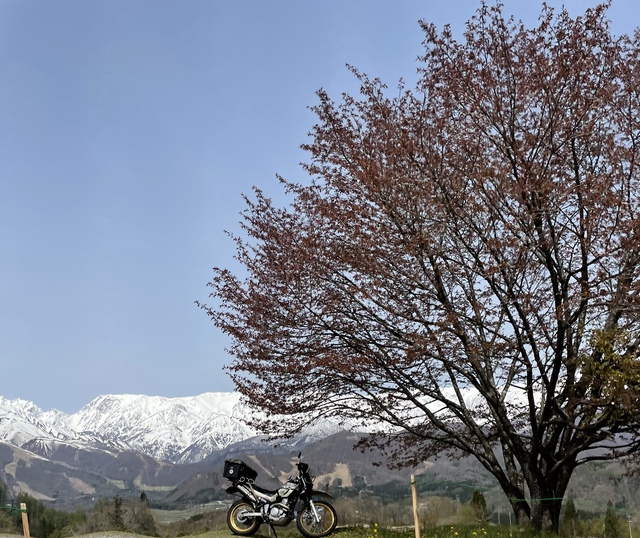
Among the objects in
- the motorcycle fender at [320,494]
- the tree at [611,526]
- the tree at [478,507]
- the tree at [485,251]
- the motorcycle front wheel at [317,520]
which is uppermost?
the tree at [485,251]

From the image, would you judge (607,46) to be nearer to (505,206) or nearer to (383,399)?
(505,206)

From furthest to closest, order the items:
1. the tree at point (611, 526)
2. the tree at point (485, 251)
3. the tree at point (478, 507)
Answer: the tree at point (611, 526)
the tree at point (478, 507)
the tree at point (485, 251)

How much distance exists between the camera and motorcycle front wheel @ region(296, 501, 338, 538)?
1323 centimetres

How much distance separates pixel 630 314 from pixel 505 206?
3.48 meters

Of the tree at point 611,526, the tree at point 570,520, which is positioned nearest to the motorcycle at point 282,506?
the tree at point 570,520

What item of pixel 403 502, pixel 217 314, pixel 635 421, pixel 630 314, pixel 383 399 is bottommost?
pixel 403 502

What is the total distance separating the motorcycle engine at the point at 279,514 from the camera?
1341cm

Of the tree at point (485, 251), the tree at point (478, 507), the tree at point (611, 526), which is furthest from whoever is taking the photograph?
the tree at point (611, 526)

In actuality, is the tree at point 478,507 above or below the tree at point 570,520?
above

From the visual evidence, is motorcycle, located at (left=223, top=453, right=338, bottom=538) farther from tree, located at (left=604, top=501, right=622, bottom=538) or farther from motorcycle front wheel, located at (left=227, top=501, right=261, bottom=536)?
tree, located at (left=604, top=501, right=622, bottom=538)

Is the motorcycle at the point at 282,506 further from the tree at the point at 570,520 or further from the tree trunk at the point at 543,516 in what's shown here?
the tree at the point at 570,520

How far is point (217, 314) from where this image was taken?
15602 mm

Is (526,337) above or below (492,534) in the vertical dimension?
above

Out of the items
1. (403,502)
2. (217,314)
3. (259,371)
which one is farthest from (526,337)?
(403,502)
